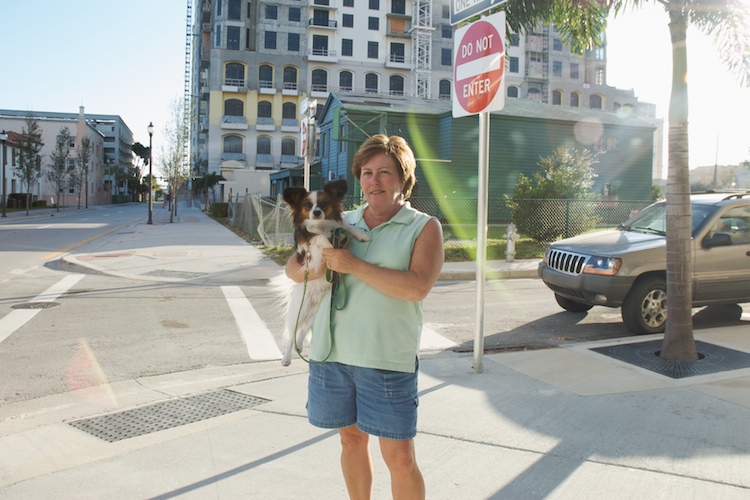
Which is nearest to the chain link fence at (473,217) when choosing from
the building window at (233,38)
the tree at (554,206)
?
the tree at (554,206)

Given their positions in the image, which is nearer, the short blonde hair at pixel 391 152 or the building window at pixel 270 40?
the short blonde hair at pixel 391 152

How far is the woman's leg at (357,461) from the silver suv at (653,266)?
222 inches

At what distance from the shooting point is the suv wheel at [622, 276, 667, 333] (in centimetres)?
757

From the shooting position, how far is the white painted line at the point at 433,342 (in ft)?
22.8

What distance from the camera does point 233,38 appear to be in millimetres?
66688

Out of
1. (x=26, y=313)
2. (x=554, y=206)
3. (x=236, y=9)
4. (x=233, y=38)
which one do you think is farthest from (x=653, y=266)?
(x=236, y=9)

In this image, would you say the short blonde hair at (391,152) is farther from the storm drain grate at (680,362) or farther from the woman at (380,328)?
the storm drain grate at (680,362)

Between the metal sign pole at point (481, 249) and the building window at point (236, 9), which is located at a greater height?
the building window at point (236, 9)

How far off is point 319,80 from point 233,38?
10431 millimetres

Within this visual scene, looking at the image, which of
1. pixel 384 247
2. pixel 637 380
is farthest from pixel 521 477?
pixel 637 380

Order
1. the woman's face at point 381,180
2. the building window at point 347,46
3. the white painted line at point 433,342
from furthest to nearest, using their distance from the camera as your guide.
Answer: the building window at point 347,46 → the white painted line at point 433,342 → the woman's face at point 381,180

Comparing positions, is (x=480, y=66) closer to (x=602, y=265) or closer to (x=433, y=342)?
(x=433, y=342)

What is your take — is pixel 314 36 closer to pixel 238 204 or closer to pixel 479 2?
pixel 238 204

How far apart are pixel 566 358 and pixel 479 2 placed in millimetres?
3605
